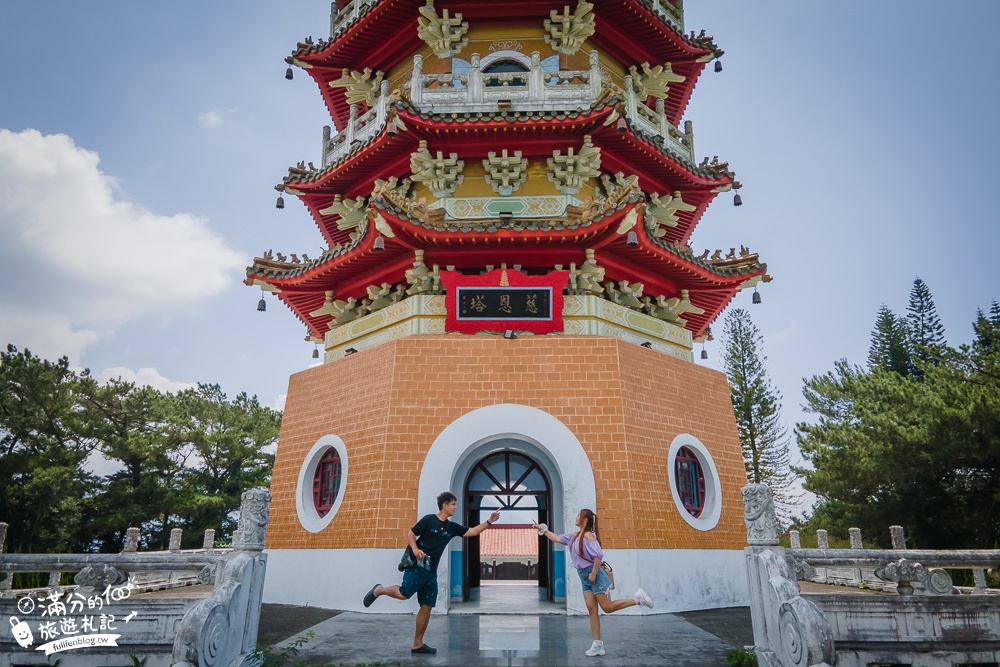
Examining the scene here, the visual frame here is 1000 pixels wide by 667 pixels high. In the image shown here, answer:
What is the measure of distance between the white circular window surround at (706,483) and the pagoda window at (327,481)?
17.4ft

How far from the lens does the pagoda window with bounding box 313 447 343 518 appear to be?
10773 mm

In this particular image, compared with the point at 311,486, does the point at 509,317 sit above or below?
above

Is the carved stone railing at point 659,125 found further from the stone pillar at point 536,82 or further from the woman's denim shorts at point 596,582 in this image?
the woman's denim shorts at point 596,582

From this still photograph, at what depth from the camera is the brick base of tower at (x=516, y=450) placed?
951 cm

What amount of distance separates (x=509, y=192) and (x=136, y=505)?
76.5 feet

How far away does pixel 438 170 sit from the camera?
11.6 meters

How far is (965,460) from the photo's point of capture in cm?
1664

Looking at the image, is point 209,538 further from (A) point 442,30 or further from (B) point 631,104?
(B) point 631,104

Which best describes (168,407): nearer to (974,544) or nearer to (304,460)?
(304,460)

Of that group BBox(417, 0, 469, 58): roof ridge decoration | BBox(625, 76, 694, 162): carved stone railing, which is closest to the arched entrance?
BBox(625, 76, 694, 162): carved stone railing

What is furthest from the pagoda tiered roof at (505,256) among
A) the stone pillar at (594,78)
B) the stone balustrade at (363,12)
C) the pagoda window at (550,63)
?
the stone balustrade at (363,12)

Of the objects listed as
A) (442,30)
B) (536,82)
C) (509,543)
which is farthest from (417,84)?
(509,543)

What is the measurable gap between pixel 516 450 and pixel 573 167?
5.00m

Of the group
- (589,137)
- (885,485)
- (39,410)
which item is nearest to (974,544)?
(885,485)
